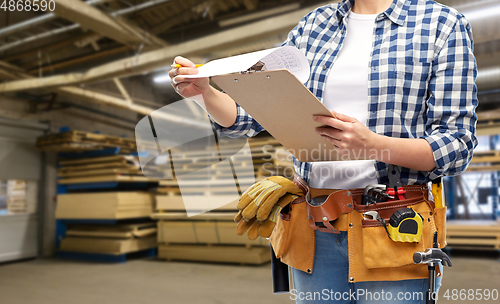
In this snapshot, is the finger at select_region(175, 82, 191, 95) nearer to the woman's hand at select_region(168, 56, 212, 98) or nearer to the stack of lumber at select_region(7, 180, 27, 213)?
the woman's hand at select_region(168, 56, 212, 98)

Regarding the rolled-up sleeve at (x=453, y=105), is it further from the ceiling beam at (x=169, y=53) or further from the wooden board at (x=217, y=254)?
the wooden board at (x=217, y=254)

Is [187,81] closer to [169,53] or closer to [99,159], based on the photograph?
[169,53]

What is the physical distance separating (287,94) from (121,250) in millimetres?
6845

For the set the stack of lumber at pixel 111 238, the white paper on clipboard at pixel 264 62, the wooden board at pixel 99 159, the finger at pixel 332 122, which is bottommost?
the stack of lumber at pixel 111 238

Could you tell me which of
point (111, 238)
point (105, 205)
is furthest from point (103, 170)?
point (111, 238)

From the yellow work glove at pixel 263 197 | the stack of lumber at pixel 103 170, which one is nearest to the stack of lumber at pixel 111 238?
the stack of lumber at pixel 103 170

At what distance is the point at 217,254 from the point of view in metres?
6.58

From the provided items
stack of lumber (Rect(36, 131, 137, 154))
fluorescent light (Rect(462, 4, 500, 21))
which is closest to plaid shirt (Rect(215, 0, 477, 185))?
fluorescent light (Rect(462, 4, 500, 21))

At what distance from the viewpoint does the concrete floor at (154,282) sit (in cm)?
460

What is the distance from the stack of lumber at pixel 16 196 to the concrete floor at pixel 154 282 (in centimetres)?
119

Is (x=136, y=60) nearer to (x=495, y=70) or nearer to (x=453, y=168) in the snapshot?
(x=453, y=168)

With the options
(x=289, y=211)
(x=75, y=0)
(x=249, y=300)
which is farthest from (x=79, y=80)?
(x=289, y=211)

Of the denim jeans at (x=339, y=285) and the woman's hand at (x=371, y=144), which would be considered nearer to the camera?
the woman's hand at (x=371, y=144)

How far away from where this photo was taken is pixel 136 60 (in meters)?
6.24
